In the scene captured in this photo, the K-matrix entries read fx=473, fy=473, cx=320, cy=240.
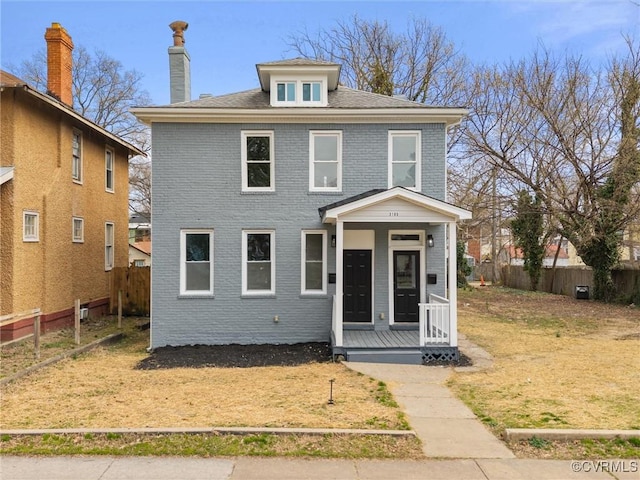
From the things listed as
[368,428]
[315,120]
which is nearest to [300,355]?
[368,428]

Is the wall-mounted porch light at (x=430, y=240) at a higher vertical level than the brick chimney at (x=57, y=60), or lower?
lower

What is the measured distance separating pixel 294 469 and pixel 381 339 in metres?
6.39

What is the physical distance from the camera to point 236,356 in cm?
1070

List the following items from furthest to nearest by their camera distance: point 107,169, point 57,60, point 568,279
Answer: point 568,279
point 107,169
point 57,60

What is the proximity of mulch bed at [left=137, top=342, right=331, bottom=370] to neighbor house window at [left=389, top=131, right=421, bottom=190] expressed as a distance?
4.61 m

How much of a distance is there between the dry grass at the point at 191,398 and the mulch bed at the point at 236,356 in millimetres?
489

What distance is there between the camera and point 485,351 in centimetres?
1118

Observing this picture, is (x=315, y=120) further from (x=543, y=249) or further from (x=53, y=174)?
(x=543, y=249)

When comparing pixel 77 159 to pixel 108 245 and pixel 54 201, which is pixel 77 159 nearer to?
pixel 54 201

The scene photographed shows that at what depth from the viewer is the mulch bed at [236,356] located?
10047 millimetres

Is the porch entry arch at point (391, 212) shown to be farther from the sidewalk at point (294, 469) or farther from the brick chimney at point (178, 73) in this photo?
the brick chimney at point (178, 73)

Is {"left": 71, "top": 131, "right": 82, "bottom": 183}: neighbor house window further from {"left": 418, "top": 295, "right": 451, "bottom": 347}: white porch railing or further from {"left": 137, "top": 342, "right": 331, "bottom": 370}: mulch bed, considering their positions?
{"left": 418, "top": 295, "right": 451, "bottom": 347}: white porch railing

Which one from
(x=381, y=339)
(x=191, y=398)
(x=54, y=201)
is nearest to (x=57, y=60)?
(x=54, y=201)

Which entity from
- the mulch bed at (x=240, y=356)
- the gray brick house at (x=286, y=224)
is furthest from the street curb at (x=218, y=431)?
the gray brick house at (x=286, y=224)
